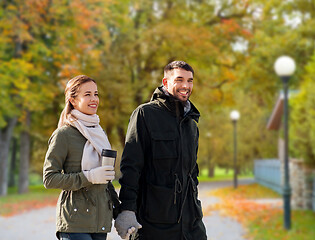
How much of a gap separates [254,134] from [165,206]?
129 feet

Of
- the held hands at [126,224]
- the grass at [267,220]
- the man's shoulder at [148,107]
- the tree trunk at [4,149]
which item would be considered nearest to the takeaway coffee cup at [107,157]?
the held hands at [126,224]

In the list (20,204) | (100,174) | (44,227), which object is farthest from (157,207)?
(20,204)

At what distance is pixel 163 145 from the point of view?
13.3 feet

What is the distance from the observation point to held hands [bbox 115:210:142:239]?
3737mm

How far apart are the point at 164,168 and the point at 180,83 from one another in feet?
2.22

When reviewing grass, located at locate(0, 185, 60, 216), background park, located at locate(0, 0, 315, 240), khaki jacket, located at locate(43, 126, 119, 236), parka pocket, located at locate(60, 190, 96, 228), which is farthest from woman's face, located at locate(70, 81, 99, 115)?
grass, located at locate(0, 185, 60, 216)

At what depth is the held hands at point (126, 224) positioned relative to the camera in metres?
3.74

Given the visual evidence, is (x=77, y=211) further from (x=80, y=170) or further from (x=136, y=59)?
(x=136, y=59)

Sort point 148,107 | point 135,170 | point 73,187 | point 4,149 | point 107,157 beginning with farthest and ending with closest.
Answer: point 4,149, point 148,107, point 135,170, point 107,157, point 73,187

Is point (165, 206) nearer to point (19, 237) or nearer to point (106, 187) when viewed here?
point (106, 187)

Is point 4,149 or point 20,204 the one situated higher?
point 4,149

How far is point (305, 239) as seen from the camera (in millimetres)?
9812

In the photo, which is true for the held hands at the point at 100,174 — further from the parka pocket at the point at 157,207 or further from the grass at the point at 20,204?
the grass at the point at 20,204

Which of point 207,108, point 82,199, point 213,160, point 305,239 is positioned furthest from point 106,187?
point 213,160
